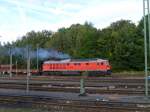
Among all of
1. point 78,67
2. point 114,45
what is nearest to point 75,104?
point 78,67

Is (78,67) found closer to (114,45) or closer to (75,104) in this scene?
(114,45)

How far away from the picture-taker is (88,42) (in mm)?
88000

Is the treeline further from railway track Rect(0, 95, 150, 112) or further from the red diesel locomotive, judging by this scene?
railway track Rect(0, 95, 150, 112)

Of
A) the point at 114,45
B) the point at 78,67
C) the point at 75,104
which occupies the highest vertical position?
the point at 114,45

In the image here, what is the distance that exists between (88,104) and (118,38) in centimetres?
6556

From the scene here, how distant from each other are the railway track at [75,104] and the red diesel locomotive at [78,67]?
121 ft

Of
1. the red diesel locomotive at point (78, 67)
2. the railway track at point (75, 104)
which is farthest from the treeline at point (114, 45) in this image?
the railway track at point (75, 104)

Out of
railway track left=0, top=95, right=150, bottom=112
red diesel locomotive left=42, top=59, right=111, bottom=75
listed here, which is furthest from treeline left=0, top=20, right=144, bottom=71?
railway track left=0, top=95, right=150, bottom=112

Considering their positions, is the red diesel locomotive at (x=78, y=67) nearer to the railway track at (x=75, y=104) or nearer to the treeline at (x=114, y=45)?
the treeline at (x=114, y=45)

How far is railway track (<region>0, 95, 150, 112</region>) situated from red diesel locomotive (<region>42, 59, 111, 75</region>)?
36.9 metres

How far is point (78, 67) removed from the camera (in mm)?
61594

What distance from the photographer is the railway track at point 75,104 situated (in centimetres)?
1794

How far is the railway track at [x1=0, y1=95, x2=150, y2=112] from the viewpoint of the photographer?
706 inches

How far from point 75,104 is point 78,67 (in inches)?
1648
